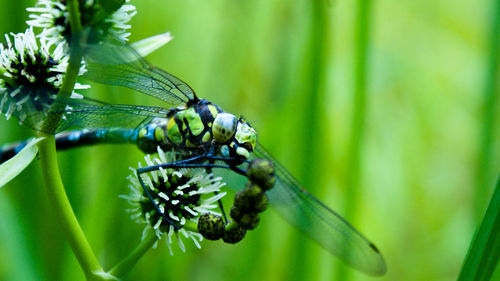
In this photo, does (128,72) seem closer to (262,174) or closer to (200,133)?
(200,133)

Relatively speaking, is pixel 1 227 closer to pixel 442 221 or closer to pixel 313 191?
pixel 313 191

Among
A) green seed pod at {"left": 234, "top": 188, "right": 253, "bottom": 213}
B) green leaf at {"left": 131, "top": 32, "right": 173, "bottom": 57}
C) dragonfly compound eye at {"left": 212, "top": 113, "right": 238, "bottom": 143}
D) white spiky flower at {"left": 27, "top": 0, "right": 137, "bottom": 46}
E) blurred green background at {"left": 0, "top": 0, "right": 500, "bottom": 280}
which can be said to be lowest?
blurred green background at {"left": 0, "top": 0, "right": 500, "bottom": 280}

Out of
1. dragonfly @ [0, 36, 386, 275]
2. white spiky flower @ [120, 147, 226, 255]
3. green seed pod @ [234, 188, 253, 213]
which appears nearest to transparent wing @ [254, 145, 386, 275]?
dragonfly @ [0, 36, 386, 275]

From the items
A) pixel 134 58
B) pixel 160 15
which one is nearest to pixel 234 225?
pixel 134 58

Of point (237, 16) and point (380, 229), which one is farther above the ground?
point (237, 16)

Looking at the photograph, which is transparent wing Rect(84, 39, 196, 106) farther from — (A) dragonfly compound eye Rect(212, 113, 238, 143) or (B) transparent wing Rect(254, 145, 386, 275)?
(B) transparent wing Rect(254, 145, 386, 275)

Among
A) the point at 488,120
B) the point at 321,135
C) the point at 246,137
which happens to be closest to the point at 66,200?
the point at 246,137
